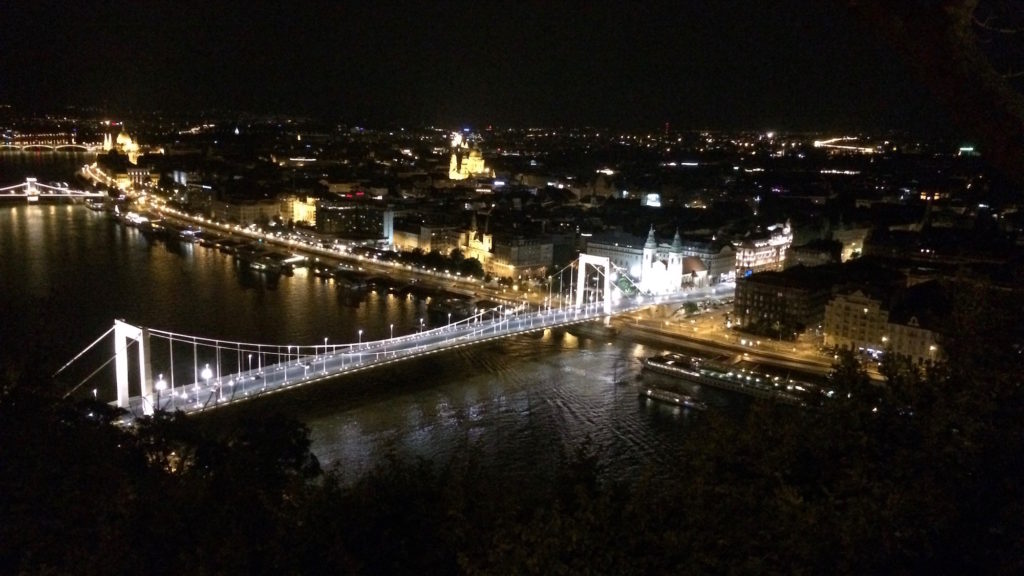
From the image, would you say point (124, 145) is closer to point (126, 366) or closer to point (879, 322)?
point (126, 366)

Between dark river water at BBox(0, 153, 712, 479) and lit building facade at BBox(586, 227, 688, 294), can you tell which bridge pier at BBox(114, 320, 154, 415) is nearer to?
dark river water at BBox(0, 153, 712, 479)

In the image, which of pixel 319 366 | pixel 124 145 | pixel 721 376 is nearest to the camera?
pixel 319 366

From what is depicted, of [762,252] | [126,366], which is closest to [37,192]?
[762,252]

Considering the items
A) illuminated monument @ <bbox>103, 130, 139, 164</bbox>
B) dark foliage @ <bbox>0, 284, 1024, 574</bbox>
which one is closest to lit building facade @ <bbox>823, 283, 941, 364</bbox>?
dark foliage @ <bbox>0, 284, 1024, 574</bbox>

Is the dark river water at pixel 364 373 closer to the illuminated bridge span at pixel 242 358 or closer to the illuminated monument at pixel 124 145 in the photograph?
the illuminated bridge span at pixel 242 358

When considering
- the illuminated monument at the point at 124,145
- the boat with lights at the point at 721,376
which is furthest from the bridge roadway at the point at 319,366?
the illuminated monument at the point at 124,145

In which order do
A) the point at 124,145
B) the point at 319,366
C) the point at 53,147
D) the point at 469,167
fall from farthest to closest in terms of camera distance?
the point at 53,147
the point at 124,145
the point at 469,167
the point at 319,366
